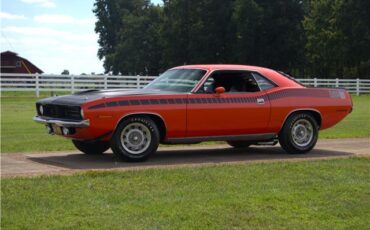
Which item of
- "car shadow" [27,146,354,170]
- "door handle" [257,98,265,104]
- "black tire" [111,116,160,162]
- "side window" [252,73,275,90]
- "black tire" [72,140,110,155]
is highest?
"side window" [252,73,275,90]

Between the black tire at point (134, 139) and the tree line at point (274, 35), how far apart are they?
57840 mm

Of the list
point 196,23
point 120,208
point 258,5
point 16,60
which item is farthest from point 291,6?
point 120,208

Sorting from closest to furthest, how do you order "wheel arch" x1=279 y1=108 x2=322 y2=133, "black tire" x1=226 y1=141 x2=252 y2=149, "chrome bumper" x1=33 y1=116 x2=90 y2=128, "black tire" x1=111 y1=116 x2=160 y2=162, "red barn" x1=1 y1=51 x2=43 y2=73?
"chrome bumper" x1=33 y1=116 x2=90 y2=128, "black tire" x1=111 y1=116 x2=160 y2=162, "wheel arch" x1=279 y1=108 x2=322 y2=133, "black tire" x1=226 y1=141 x2=252 y2=149, "red barn" x1=1 y1=51 x2=43 y2=73

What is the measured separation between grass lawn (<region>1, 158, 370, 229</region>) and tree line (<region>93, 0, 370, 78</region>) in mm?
58975

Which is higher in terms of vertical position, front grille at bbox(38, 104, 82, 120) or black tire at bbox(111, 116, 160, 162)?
front grille at bbox(38, 104, 82, 120)

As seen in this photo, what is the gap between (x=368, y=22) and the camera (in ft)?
211

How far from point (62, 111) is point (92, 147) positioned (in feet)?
3.91

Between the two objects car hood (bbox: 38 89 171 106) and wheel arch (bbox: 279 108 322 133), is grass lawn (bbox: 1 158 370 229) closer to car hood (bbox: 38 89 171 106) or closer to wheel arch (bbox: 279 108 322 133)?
car hood (bbox: 38 89 171 106)

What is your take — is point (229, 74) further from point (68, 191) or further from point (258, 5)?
point (258, 5)

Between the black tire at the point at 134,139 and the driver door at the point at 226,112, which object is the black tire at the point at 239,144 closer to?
the driver door at the point at 226,112

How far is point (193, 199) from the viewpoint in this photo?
641 centimetres

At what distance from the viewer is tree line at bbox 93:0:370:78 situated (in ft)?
214

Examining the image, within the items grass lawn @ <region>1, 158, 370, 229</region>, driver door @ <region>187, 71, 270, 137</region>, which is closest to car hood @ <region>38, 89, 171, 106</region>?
driver door @ <region>187, 71, 270, 137</region>

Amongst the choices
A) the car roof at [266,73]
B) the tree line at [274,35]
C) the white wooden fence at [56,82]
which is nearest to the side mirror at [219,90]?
the car roof at [266,73]
